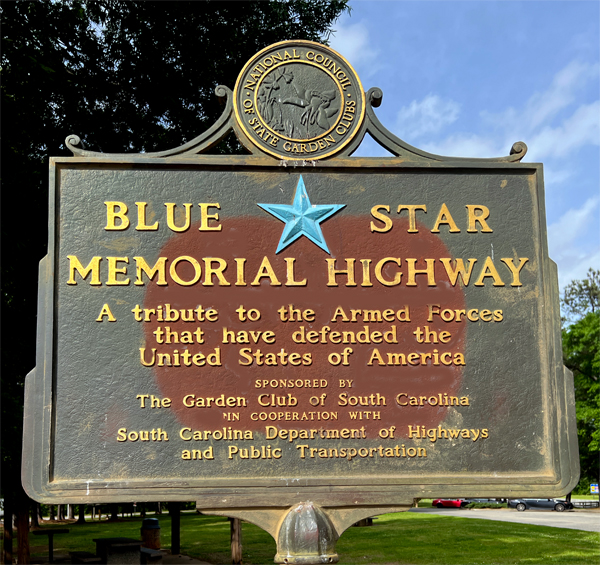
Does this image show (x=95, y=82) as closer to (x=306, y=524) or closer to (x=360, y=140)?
(x=360, y=140)

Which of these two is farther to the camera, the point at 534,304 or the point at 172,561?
the point at 172,561

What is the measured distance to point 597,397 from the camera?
40188 millimetres

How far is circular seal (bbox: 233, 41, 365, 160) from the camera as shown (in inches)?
217

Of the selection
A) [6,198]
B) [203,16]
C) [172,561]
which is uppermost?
[203,16]

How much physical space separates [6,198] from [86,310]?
23.8 feet

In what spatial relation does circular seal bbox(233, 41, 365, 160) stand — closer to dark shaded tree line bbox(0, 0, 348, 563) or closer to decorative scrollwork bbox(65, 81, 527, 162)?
decorative scrollwork bbox(65, 81, 527, 162)

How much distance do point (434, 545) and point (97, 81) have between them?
16.2 metres

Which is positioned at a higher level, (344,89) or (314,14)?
(314,14)

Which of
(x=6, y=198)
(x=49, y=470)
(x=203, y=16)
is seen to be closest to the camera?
(x=49, y=470)

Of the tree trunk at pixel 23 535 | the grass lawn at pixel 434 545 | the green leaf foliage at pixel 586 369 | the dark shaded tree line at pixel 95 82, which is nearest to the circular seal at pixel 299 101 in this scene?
the dark shaded tree line at pixel 95 82

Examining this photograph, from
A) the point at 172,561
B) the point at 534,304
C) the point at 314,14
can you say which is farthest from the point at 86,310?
the point at 172,561

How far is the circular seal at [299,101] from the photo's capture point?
5.50 metres

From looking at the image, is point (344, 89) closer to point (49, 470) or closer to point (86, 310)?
point (86, 310)

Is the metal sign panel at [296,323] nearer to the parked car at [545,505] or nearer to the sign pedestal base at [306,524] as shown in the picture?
the sign pedestal base at [306,524]
